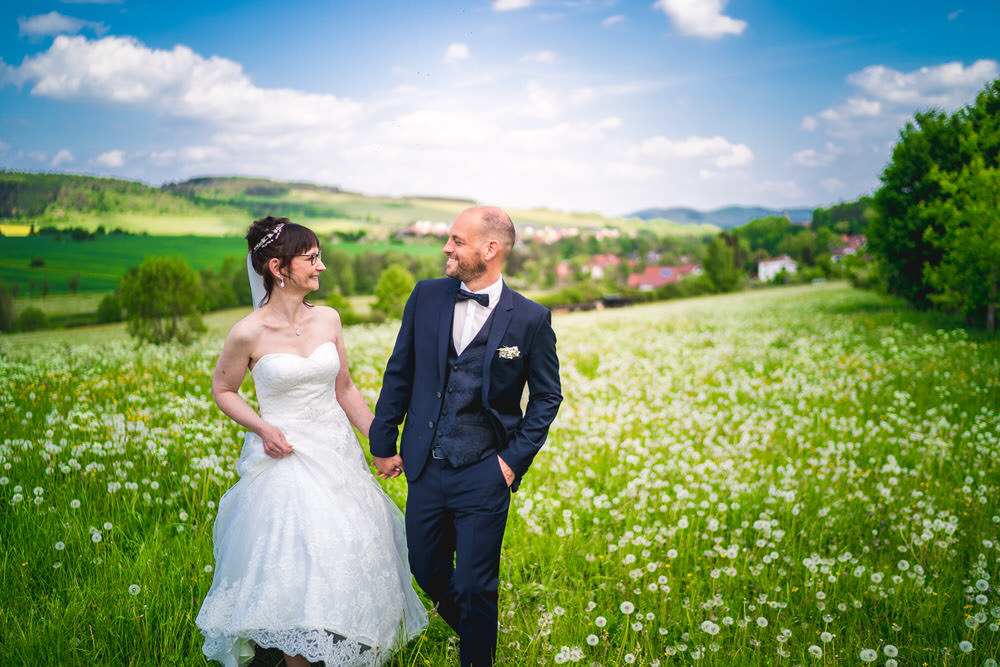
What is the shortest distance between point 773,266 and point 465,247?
90.6 metres

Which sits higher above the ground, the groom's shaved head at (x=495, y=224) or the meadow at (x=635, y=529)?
the groom's shaved head at (x=495, y=224)

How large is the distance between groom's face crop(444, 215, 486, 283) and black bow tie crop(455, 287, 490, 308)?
0.13 m

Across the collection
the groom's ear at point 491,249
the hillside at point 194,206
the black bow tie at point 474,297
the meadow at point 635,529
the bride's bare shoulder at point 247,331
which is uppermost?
the hillside at point 194,206

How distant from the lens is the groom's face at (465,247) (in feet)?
11.1

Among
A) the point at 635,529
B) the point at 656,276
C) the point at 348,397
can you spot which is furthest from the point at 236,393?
the point at 656,276

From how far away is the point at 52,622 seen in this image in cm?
383

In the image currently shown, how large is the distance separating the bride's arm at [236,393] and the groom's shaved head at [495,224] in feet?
5.37

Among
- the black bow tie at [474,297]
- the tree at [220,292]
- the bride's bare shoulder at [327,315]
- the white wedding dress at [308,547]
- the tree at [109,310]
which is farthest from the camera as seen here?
the tree at [220,292]

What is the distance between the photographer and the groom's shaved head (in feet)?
11.2

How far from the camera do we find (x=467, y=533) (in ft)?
11.1

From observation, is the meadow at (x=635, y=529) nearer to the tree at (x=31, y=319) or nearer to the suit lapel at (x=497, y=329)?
the suit lapel at (x=497, y=329)

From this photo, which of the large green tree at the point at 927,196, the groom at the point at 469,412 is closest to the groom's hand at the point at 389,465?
the groom at the point at 469,412

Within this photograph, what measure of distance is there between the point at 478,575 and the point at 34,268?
28012mm

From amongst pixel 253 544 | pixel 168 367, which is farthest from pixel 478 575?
pixel 168 367
